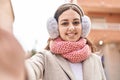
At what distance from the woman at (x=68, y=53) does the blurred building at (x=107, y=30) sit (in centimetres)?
903

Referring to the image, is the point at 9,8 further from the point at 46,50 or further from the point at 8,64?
the point at 46,50

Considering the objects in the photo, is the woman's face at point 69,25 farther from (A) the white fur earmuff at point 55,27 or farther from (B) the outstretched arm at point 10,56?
(B) the outstretched arm at point 10,56

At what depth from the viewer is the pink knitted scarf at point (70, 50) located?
145cm

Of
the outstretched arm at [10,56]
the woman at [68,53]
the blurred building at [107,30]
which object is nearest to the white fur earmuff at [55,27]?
the woman at [68,53]

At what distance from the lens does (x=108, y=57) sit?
10906 mm

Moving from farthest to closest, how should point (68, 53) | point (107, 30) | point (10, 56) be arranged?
point (107, 30) → point (68, 53) → point (10, 56)

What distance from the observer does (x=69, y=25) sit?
4.88 feet

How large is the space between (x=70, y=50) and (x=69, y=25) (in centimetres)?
11

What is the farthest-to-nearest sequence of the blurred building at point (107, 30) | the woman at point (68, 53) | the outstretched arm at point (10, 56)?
the blurred building at point (107, 30), the woman at point (68, 53), the outstretched arm at point (10, 56)

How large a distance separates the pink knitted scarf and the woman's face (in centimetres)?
3

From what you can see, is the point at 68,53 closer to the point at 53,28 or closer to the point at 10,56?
the point at 53,28

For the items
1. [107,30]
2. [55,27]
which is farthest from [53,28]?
[107,30]

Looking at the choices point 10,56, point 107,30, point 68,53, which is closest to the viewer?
point 10,56

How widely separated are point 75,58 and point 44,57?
140 mm
